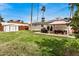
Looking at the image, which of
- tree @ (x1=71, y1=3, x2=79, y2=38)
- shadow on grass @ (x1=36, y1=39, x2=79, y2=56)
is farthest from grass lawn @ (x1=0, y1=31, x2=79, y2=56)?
tree @ (x1=71, y1=3, x2=79, y2=38)

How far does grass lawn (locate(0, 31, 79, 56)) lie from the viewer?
2.32 meters

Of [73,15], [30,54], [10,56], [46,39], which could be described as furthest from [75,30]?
[10,56]

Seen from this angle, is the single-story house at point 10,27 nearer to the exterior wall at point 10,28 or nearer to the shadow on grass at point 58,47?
the exterior wall at point 10,28

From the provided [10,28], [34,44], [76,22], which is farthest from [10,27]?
[76,22]

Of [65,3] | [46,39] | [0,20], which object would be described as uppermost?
[65,3]

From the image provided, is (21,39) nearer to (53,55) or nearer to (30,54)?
(30,54)

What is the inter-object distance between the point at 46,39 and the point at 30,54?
224 millimetres

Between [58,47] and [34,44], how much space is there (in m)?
0.24

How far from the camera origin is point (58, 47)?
2346mm

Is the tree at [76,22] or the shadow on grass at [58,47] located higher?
the tree at [76,22]

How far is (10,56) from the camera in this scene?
2295 millimetres

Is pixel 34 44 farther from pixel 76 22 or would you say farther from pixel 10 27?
pixel 76 22

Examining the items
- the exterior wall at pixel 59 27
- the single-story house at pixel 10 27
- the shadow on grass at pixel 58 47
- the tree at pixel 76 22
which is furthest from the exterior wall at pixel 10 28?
the tree at pixel 76 22

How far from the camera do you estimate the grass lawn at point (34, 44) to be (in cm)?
232
